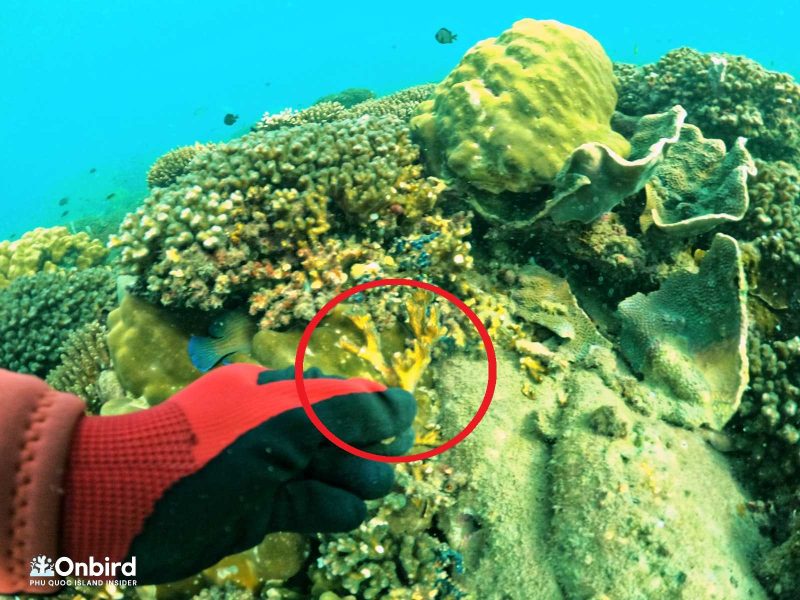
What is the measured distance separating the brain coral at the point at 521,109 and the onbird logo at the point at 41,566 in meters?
4.26

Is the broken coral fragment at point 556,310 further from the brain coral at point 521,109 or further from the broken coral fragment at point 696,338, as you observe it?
the brain coral at point 521,109

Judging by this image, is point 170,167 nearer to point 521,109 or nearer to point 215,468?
point 521,109

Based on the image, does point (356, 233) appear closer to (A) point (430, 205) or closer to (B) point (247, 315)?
(A) point (430, 205)

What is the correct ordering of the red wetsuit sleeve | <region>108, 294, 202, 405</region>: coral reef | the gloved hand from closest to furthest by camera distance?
the red wetsuit sleeve < the gloved hand < <region>108, 294, 202, 405</region>: coral reef

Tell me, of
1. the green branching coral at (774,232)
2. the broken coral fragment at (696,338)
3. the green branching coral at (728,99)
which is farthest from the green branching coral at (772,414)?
the green branching coral at (728,99)

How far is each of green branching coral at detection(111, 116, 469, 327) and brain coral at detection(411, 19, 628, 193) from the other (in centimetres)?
53

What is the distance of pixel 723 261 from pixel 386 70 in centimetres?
8429

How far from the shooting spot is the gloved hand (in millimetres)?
1631

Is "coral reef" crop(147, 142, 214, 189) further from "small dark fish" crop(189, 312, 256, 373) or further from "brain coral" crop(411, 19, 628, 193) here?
"small dark fish" crop(189, 312, 256, 373)

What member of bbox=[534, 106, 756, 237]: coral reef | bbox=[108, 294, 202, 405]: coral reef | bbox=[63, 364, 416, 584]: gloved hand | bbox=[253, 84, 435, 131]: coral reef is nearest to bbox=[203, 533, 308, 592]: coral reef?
bbox=[63, 364, 416, 584]: gloved hand

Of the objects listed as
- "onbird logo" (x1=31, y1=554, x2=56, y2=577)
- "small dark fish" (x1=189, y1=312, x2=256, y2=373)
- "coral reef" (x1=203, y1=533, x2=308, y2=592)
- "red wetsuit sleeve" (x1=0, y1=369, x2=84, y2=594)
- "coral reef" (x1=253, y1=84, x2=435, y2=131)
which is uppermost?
"coral reef" (x1=253, y1=84, x2=435, y2=131)

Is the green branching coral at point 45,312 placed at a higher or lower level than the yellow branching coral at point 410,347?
lower

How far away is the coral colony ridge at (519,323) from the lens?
10.6 feet

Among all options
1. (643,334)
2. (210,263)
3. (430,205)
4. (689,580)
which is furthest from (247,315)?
(689,580)
